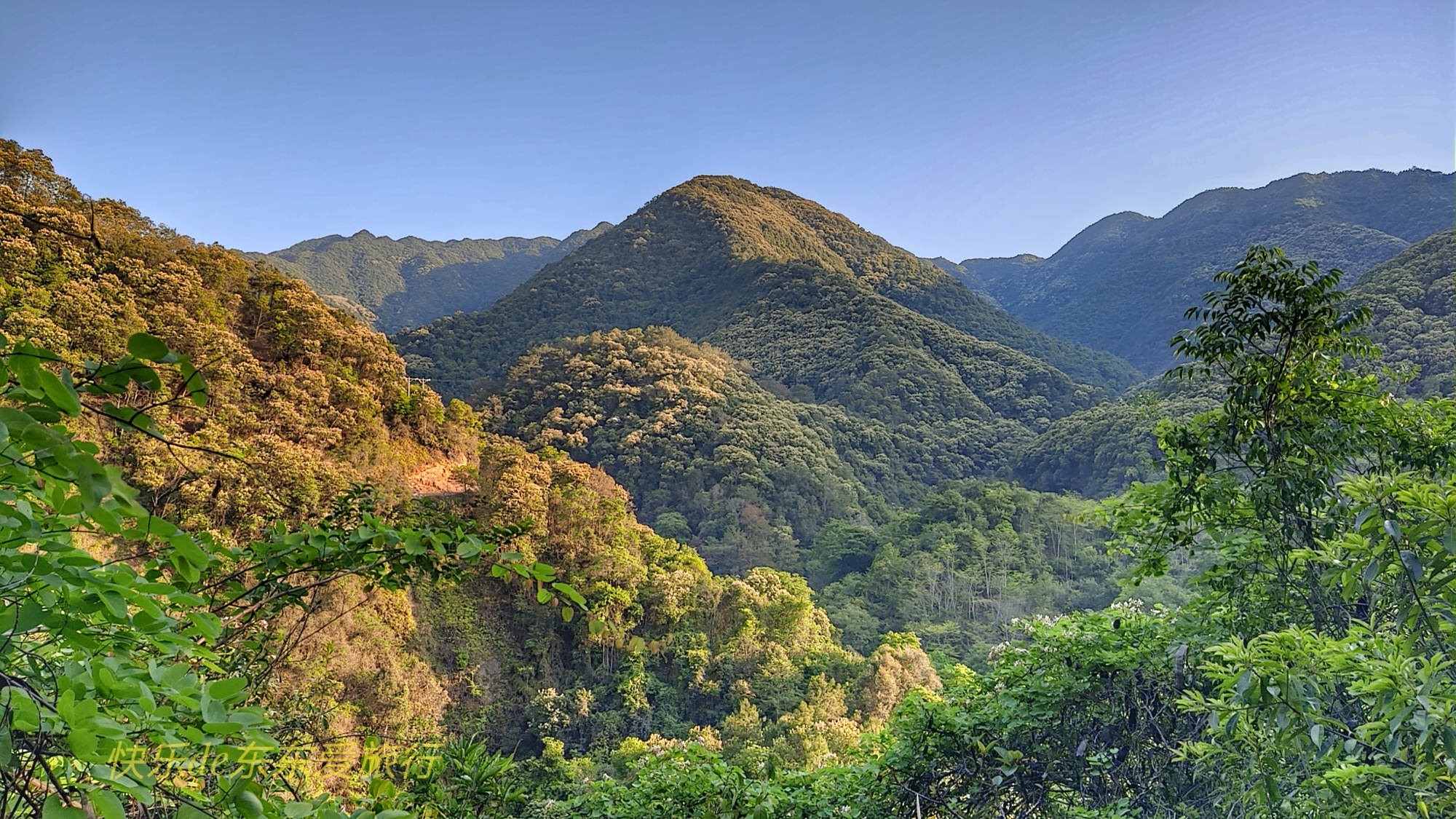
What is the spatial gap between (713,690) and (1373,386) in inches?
489

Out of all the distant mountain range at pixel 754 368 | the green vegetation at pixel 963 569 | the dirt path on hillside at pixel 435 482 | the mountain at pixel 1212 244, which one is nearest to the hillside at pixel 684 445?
the distant mountain range at pixel 754 368

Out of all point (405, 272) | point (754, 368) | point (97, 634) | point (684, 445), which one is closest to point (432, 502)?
point (97, 634)

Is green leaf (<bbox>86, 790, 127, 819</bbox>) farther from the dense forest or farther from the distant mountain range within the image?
the distant mountain range

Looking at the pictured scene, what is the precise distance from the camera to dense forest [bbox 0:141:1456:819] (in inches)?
36.6

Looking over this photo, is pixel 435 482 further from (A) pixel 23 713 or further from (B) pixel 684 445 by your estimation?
(B) pixel 684 445

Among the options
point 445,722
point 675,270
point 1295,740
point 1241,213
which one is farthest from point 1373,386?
point 1241,213

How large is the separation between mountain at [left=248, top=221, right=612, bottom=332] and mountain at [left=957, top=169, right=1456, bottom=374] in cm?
6559

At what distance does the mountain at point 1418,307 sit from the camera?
84.0 ft

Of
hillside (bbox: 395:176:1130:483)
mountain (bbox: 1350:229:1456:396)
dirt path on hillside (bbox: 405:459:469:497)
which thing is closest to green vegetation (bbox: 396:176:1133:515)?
hillside (bbox: 395:176:1130:483)

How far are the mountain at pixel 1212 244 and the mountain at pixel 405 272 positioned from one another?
65.6 meters

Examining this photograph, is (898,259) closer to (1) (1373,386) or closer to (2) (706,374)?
(2) (706,374)

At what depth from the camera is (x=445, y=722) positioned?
1118 centimetres

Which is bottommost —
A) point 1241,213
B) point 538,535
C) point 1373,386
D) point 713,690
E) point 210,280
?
point 713,690

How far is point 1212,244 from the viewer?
78812 mm
